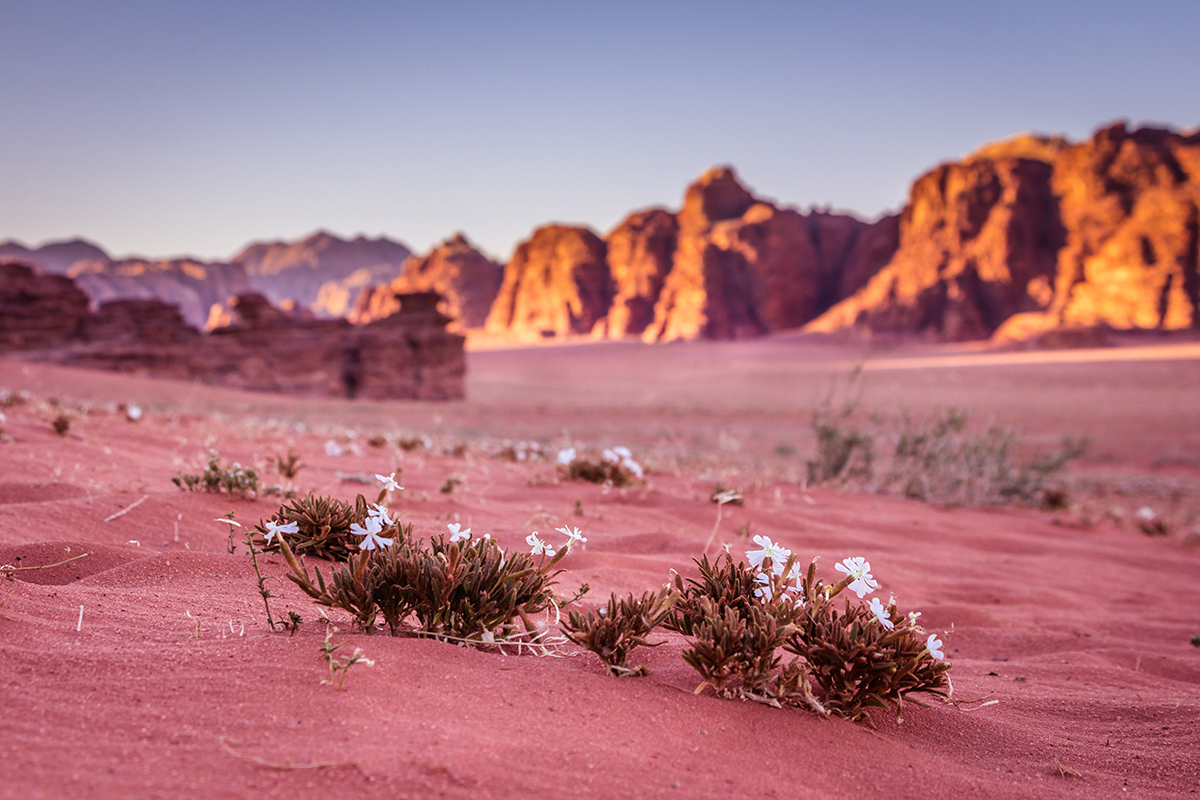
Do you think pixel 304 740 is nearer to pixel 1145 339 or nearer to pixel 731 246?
pixel 1145 339

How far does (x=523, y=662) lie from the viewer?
6.30ft

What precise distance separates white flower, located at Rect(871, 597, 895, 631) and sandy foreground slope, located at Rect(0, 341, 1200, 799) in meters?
0.26

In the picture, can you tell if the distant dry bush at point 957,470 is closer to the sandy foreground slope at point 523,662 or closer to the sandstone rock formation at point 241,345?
the sandy foreground slope at point 523,662

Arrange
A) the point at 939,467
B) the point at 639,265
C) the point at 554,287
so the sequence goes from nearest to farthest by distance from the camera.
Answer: the point at 939,467 < the point at 639,265 < the point at 554,287

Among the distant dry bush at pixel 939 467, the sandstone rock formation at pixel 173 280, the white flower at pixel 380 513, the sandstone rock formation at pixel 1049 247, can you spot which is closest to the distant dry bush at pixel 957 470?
the distant dry bush at pixel 939 467

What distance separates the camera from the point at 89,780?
3.93 ft

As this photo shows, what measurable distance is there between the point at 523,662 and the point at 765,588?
2.04ft

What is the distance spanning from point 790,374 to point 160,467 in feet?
127

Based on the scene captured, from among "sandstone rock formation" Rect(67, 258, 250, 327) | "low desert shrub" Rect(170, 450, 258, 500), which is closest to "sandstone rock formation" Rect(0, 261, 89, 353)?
"low desert shrub" Rect(170, 450, 258, 500)

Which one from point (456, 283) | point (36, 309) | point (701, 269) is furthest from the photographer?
point (456, 283)

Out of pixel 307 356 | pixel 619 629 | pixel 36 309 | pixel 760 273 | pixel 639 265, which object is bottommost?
pixel 619 629

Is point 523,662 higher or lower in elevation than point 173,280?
lower

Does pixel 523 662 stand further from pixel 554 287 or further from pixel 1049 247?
pixel 554 287

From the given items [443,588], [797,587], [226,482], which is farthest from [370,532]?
[226,482]
